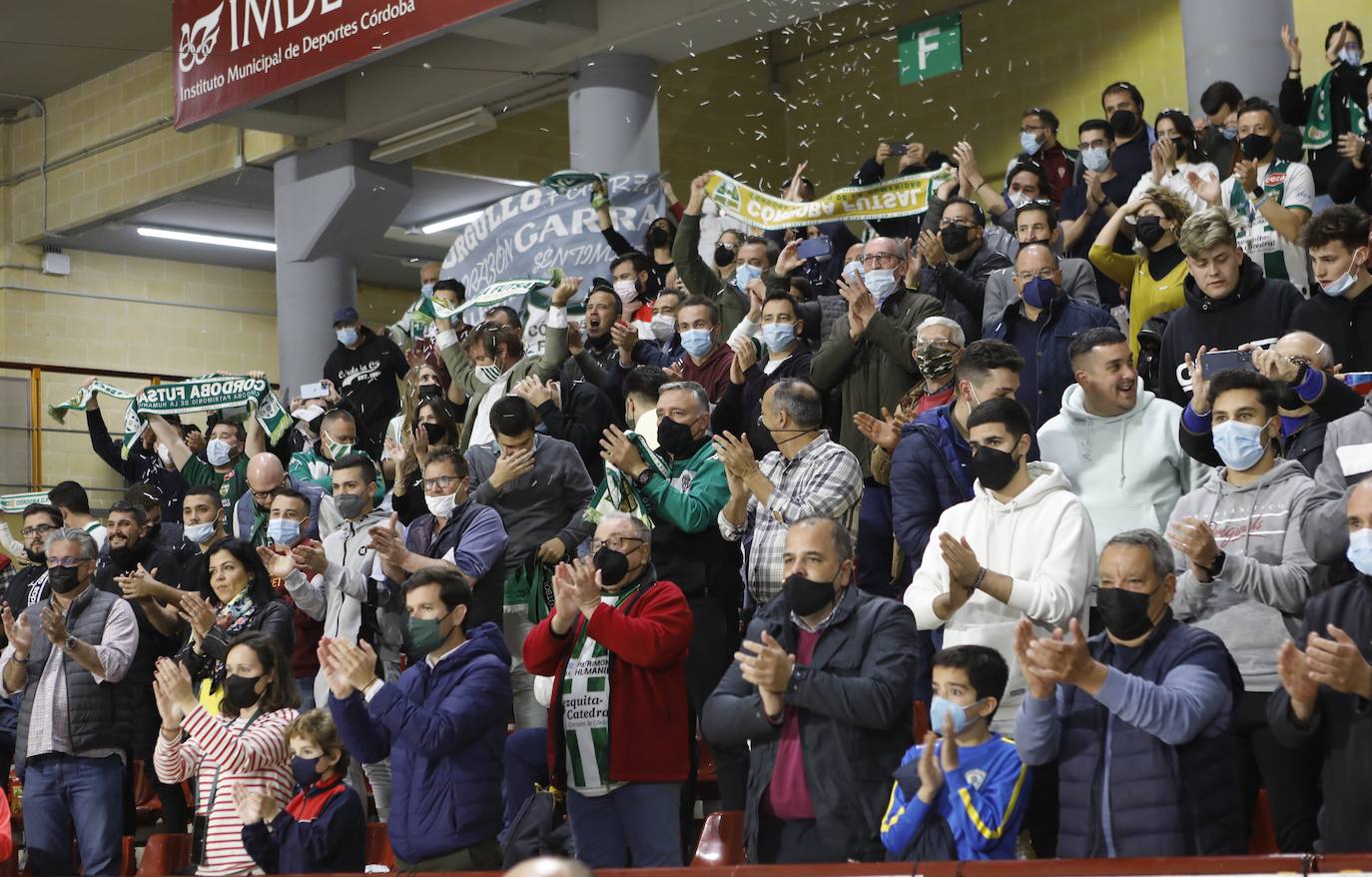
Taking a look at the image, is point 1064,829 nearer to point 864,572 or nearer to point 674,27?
point 864,572

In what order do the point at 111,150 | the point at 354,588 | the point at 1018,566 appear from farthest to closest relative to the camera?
the point at 111,150 < the point at 354,588 < the point at 1018,566

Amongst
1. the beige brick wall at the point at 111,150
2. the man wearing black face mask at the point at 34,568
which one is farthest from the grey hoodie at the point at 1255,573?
the beige brick wall at the point at 111,150

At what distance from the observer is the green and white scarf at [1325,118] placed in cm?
884

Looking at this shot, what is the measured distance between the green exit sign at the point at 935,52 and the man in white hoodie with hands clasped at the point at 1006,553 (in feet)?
24.6

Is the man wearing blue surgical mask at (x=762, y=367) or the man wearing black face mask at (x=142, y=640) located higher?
the man wearing blue surgical mask at (x=762, y=367)

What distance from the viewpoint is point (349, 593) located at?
704 centimetres

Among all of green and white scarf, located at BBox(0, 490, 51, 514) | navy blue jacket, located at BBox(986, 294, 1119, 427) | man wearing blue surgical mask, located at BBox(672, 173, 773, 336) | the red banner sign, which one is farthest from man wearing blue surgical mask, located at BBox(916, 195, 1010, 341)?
green and white scarf, located at BBox(0, 490, 51, 514)

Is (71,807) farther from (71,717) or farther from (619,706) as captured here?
(619,706)

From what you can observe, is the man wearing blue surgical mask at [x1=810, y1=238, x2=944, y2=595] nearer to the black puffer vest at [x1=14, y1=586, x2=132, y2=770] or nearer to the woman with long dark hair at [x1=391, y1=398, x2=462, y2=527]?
the woman with long dark hair at [x1=391, y1=398, x2=462, y2=527]

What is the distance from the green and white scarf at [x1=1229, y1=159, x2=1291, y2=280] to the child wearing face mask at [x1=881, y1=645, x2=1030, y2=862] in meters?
4.19

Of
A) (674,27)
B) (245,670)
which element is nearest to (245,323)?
(674,27)

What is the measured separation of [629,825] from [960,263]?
3745mm

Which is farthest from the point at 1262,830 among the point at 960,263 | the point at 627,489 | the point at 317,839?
the point at 960,263

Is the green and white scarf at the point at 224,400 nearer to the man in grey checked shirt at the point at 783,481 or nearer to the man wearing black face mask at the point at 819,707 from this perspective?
the man in grey checked shirt at the point at 783,481
